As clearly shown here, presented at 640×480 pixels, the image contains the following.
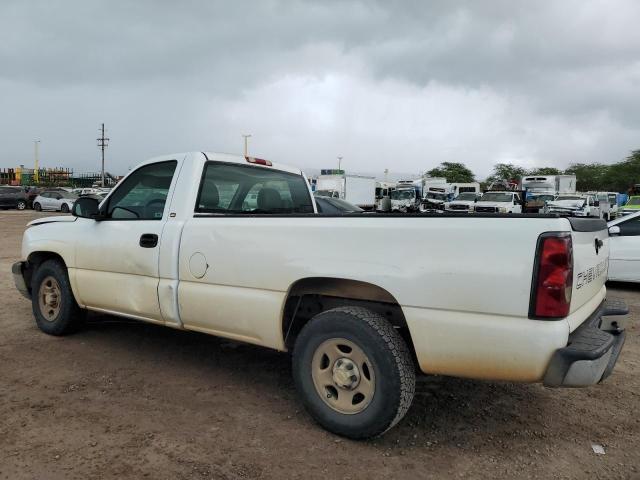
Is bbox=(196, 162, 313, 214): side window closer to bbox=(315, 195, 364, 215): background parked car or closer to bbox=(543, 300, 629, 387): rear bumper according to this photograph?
bbox=(543, 300, 629, 387): rear bumper

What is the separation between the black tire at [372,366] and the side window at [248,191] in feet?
5.01

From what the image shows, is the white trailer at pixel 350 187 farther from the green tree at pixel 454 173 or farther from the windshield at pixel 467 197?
the green tree at pixel 454 173

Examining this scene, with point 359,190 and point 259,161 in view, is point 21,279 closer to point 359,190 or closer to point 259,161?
point 259,161

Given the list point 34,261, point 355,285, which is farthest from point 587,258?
point 34,261

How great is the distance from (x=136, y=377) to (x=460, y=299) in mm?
2747

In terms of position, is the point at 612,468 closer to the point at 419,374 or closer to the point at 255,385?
the point at 419,374

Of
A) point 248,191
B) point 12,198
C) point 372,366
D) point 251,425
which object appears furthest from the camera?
point 12,198

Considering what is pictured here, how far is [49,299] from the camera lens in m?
5.14

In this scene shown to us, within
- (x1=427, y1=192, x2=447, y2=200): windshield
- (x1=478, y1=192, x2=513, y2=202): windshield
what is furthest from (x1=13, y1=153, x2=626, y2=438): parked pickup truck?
(x1=427, y1=192, x2=447, y2=200): windshield

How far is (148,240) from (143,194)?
677mm

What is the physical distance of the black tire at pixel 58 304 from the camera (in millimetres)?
4906

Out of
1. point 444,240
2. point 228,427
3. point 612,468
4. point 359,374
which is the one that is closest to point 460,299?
point 444,240

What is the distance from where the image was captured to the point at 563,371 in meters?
2.53

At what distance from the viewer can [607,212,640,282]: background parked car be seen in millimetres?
8125
